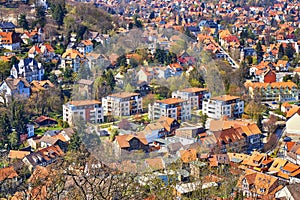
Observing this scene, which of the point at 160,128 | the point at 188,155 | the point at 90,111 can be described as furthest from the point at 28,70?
the point at 188,155

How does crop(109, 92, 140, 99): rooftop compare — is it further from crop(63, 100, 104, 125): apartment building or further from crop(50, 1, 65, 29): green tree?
crop(50, 1, 65, 29): green tree

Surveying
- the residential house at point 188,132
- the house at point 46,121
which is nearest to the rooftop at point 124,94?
the residential house at point 188,132

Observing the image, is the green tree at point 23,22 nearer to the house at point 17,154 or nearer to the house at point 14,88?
the house at point 14,88

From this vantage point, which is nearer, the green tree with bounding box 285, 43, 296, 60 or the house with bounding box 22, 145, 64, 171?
the house with bounding box 22, 145, 64, 171

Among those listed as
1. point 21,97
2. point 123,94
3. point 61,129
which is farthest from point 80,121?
point 21,97

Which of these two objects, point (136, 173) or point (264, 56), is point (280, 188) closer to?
point (136, 173)

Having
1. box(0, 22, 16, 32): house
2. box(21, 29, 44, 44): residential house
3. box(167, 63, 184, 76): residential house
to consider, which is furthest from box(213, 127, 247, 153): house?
box(0, 22, 16, 32): house
